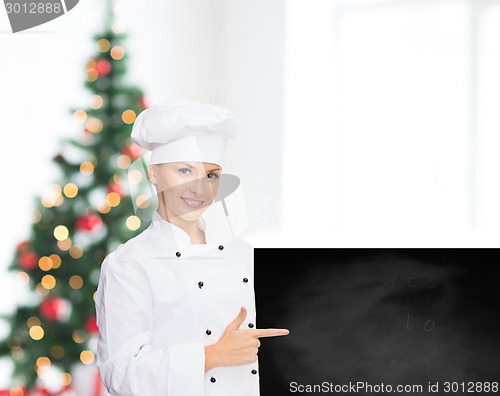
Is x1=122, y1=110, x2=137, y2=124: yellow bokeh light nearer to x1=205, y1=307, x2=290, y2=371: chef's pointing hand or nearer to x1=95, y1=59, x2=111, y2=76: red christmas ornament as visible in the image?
x1=95, y1=59, x2=111, y2=76: red christmas ornament

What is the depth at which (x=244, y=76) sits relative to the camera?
8.23ft

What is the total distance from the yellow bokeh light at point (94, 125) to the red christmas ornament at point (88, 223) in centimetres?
32

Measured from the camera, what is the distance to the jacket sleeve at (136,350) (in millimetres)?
1106

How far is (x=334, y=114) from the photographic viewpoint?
8.01 ft

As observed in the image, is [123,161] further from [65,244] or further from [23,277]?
[23,277]

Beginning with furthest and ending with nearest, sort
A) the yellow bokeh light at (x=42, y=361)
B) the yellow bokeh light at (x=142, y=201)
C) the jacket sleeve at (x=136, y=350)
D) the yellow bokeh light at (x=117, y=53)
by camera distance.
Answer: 1. the yellow bokeh light at (x=117, y=53)
2. the yellow bokeh light at (x=42, y=361)
3. the yellow bokeh light at (x=142, y=201)
4. the jacket sleeve at (x=136, y=350)

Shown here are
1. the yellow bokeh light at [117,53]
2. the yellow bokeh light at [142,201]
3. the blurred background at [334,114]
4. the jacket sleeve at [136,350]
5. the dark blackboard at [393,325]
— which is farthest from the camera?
the blurred background at [334,114]

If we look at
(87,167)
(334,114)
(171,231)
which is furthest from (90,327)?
(334,114)

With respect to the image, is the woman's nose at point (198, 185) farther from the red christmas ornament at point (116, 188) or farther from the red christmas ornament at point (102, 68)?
the red christmas ornament at point (102, 68)

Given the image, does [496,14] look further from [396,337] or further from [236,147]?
[396,337]

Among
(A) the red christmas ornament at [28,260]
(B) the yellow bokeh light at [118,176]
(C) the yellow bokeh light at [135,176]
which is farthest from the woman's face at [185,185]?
(A) the red christmas ornament at [28,260]

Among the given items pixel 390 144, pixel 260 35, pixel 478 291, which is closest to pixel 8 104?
pixel 260 35

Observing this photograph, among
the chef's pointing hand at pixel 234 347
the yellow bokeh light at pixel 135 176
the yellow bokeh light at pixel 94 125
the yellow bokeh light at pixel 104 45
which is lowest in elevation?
the chef's pointing hand at pixel 234 347

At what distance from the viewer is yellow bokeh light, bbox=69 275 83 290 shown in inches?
82.4
